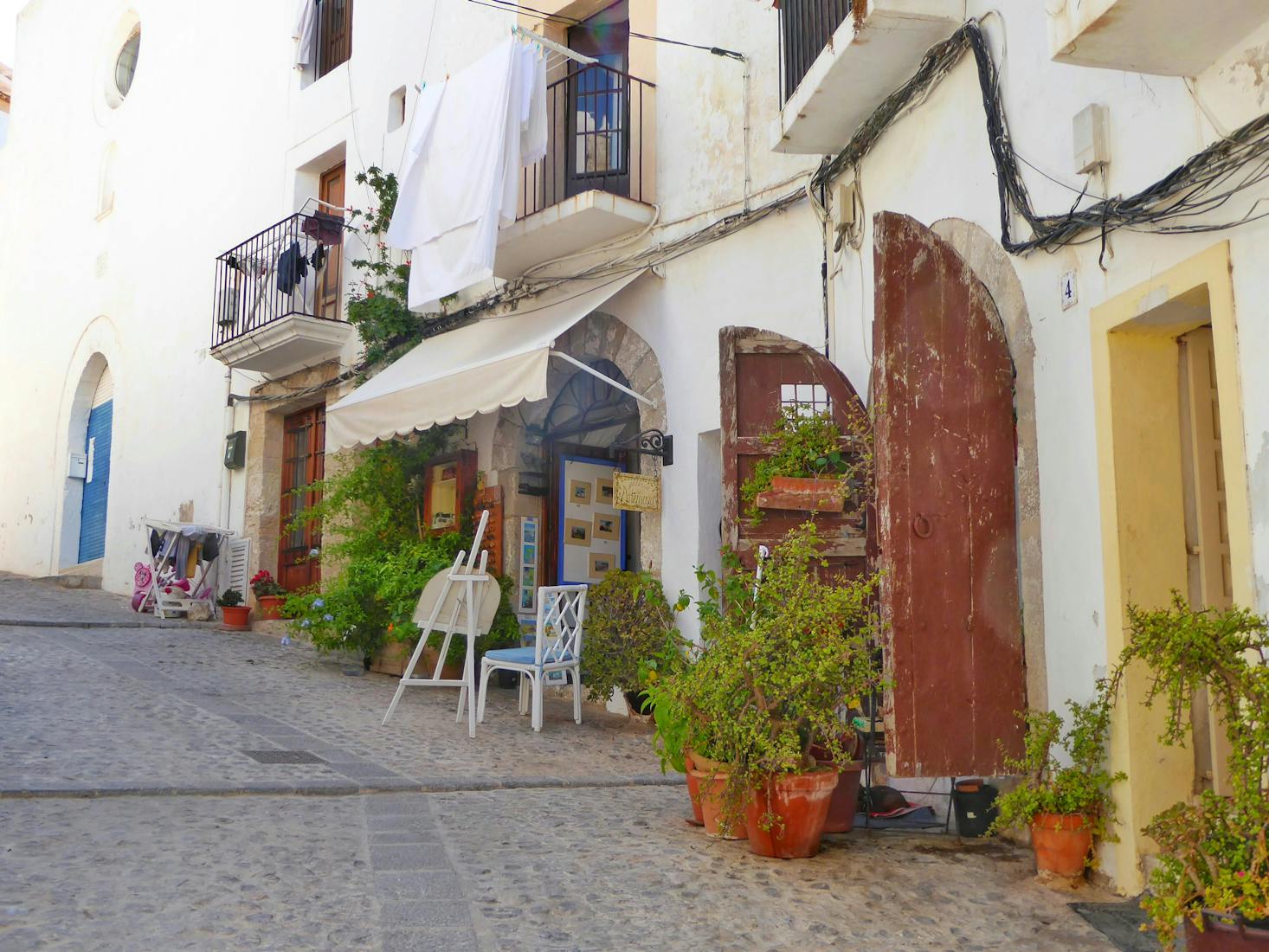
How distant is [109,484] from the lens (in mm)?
15125

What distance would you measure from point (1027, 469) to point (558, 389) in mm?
5663

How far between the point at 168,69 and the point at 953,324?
44.6 feet

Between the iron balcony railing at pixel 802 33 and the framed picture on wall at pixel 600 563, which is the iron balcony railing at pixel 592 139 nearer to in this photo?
the iron balcony railing at pixel 802 33

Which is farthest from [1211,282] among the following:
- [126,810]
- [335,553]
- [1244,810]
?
[335,553]

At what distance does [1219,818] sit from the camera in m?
2.89

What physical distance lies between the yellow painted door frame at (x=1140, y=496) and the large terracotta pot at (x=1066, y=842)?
10cm

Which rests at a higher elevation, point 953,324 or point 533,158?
point 533,158

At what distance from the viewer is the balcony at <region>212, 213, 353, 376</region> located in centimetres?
1127

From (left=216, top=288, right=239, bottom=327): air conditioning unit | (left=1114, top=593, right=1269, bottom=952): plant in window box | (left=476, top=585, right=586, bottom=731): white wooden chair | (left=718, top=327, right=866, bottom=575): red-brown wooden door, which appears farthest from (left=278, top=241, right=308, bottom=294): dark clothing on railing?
(left=1114, top=593, right=1269, bottom=952): plant in window box

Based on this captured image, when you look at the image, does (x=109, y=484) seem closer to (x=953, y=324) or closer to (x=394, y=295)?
(x=394, y=295)

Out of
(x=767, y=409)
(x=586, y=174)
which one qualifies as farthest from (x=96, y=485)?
(x=767, y=409)

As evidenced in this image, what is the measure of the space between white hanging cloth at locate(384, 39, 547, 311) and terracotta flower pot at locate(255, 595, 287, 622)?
4.34 meters

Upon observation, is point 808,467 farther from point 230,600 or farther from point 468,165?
point 230,600

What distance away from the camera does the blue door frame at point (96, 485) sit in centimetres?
1575
